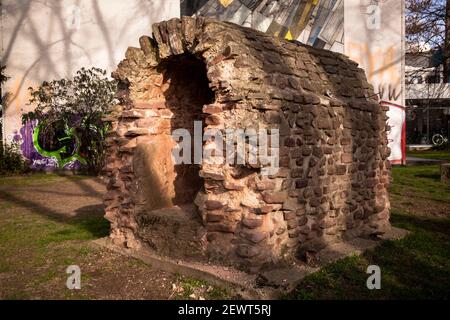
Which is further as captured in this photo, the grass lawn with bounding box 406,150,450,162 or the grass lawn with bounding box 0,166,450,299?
the grass lawn with bounding box 406,150,450,162

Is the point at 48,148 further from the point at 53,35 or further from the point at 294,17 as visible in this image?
the point at 294,17

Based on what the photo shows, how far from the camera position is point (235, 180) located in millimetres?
4430

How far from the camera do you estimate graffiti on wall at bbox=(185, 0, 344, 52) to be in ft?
49.0

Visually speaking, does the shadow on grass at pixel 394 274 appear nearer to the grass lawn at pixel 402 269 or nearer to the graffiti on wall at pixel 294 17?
the grass lawn at pixel 402 269

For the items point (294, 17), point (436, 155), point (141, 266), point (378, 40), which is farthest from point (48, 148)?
point (436, 155)

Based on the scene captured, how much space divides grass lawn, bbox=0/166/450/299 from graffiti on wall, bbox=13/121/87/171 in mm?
6938

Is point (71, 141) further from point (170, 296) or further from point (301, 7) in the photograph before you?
point (170, 296)

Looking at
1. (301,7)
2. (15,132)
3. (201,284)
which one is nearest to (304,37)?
(301,7)

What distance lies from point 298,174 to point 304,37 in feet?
38.9

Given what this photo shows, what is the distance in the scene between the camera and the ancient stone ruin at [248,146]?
4371 mm

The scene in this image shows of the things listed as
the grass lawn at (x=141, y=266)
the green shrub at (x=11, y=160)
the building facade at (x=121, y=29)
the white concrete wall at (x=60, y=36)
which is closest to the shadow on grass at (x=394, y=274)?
the grass lawn at (x=141, y=266)

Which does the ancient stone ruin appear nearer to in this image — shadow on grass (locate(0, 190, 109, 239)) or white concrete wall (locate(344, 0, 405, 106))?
shadow on grass (locate(0, 190, 109, 239))

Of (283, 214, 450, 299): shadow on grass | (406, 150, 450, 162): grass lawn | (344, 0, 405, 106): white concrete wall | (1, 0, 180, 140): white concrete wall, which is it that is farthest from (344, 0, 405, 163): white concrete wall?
(283, 214, 450, 299): shadow on grass

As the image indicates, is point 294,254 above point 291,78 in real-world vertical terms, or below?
below
